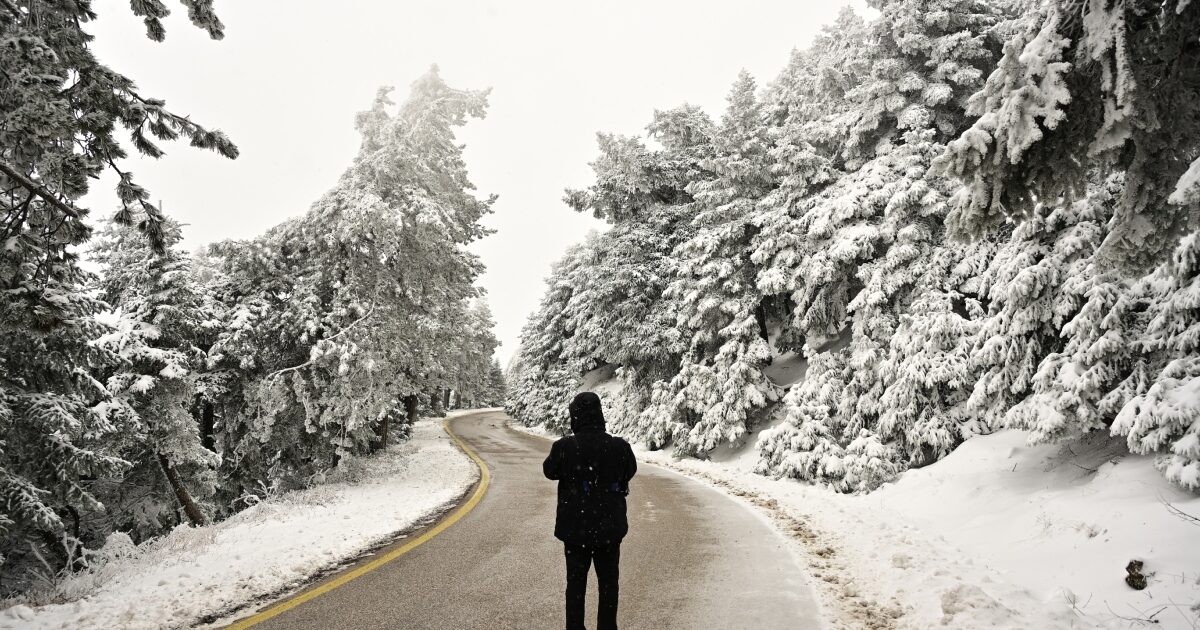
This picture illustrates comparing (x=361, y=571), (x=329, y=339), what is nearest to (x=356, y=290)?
(x=329, y=339)

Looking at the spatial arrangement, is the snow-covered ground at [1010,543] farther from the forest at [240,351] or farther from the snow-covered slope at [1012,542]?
the forest at [240,351]

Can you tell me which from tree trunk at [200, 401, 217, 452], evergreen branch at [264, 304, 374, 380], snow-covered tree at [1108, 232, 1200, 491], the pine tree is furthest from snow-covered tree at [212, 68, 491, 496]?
snow-covered tree at [1108, 232, 1200, 491]

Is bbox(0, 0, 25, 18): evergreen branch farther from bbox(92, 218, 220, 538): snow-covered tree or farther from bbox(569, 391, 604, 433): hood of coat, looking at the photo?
bbox(92, 218, 220, 538): snow-covered tree

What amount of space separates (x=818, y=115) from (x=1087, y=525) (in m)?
15.5

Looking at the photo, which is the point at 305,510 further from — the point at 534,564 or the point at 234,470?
the point at 234,470

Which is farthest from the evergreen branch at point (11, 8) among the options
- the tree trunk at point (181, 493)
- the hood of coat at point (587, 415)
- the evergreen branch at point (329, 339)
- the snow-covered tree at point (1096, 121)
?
the tree trunk at point (181, 493)

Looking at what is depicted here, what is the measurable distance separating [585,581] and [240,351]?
43.1ft

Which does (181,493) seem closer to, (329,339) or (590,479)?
(329,339)

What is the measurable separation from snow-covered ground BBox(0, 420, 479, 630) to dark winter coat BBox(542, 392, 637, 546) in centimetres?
328

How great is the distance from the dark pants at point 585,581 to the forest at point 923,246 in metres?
4.28

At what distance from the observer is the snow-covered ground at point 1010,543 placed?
4.74 meters

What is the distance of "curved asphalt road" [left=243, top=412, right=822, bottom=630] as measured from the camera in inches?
190

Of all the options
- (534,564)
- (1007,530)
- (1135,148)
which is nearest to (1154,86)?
(1135,148)

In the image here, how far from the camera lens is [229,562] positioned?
6.20 meters
